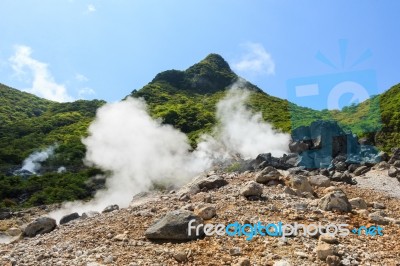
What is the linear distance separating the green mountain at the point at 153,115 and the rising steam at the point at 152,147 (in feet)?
5.38

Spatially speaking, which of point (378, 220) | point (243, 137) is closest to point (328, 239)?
point (378, 220)

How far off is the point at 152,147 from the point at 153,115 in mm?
16197

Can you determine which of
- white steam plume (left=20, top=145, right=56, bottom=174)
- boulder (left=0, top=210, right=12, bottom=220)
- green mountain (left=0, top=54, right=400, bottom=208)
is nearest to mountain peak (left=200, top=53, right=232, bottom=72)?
green mountain (left=0, top=54, right=400, bottom=208)

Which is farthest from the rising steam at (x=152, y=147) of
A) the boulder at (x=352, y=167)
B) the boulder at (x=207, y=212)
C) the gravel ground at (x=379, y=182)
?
the boulder at (x=207, y=212)

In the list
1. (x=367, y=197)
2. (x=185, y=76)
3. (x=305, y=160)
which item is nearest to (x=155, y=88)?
(x=185, y=76)

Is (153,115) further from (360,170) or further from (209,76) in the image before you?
(360,170)

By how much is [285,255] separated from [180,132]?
139ft

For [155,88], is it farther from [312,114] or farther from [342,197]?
[342,197]

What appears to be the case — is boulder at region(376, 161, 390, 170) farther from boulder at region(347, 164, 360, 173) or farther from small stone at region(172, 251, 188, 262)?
small stone at region(172, 251, 188, 262)

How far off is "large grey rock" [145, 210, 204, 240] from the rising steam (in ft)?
50.9

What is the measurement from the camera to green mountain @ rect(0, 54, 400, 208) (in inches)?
1226

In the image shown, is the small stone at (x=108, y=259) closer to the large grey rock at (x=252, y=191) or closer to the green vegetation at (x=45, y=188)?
the large grey rock at (x=252, y=191)

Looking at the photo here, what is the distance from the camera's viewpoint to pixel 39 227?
11609mm

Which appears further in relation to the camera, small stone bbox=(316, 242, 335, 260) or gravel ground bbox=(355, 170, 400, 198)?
gravel ground bbox=(355, 170, 400, 198)
